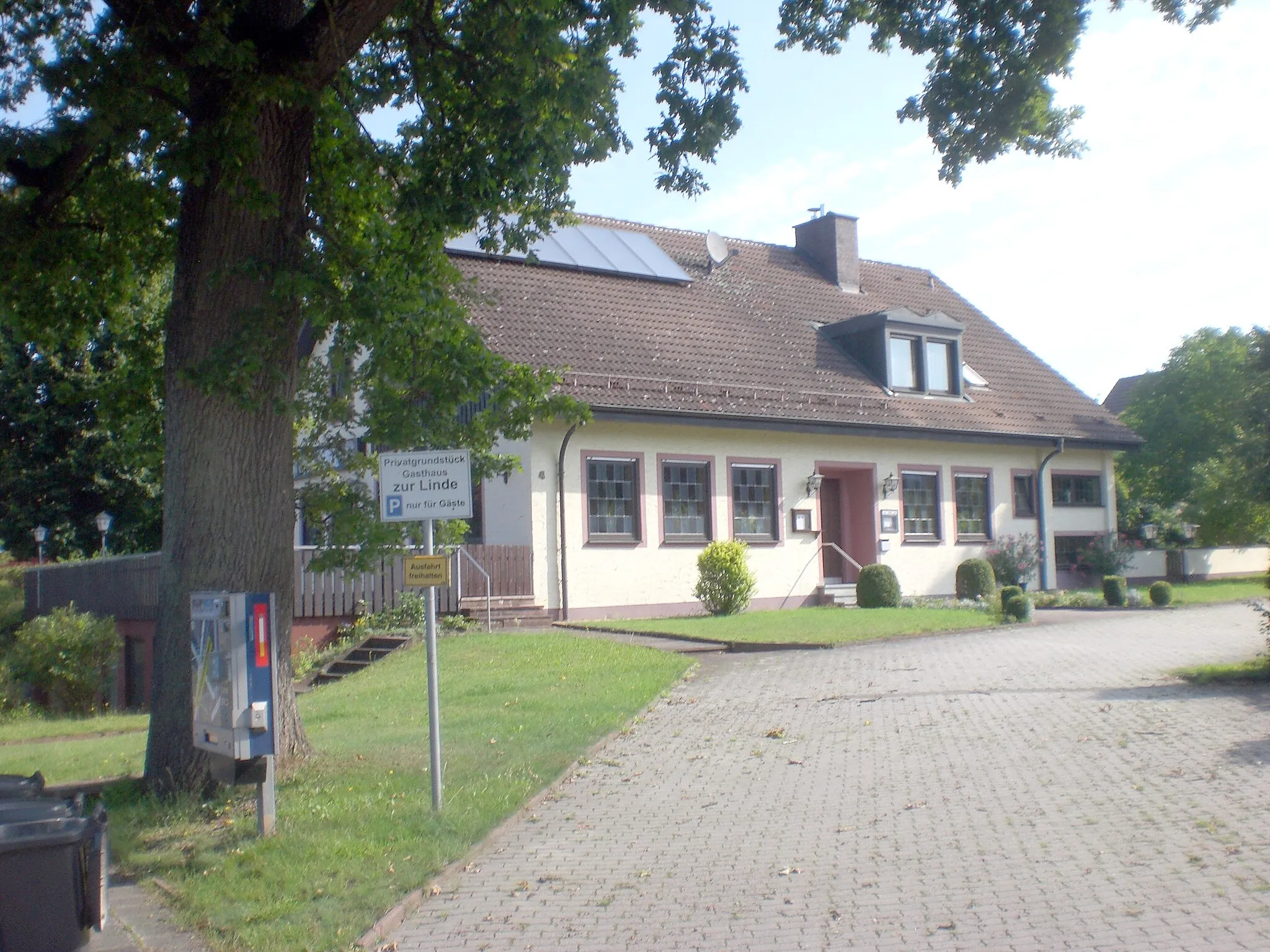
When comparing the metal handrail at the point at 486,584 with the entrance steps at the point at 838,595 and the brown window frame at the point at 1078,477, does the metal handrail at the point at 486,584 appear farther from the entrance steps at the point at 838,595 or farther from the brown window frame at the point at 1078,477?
the brown window frame at the point at 1078,477

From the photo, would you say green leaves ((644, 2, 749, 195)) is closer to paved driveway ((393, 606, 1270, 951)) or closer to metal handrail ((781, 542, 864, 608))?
paved driveway ((393, 606, 1270, 951))

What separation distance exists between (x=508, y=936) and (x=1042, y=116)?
785cm

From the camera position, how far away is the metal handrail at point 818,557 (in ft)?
77.8

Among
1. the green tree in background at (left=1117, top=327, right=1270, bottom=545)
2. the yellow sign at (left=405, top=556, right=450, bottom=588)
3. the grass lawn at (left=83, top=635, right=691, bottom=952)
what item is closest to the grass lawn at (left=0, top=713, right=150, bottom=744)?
the grass lawn at (left=83, top=635, right=691, bottom=952)

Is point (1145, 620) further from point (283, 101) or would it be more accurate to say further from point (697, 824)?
point (283, 101)

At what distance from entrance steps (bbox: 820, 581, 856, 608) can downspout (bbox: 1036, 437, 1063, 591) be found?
5569 mm

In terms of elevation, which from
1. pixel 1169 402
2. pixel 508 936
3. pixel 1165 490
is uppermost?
pixel 1169 402

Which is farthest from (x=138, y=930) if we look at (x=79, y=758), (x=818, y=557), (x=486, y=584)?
(x=818, y=557)

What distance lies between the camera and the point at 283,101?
8672 millimetres

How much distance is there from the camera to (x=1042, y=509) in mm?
27953

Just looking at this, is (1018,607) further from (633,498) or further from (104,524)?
(104,524)

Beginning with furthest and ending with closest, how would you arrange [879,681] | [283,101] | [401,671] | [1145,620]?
1. [1145,620]
2. [401,671]
3. [879,681]
4. [283,101]

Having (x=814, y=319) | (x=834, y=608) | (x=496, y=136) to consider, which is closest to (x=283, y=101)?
(x=496, y=136)

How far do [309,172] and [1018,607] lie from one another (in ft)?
44.7
